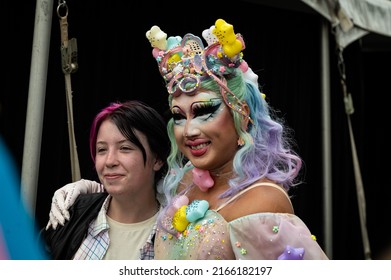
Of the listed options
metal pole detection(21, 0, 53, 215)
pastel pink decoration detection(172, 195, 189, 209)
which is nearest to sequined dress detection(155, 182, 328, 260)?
pastel pink decoration detection(172, 195, 189, 209)

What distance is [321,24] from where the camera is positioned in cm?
435

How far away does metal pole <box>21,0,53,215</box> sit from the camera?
250 cm

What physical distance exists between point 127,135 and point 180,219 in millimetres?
399

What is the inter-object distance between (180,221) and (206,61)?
22.8 inches

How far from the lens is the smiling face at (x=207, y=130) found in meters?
2.12

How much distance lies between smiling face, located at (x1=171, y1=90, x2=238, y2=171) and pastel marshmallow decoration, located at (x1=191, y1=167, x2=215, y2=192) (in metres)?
0.06

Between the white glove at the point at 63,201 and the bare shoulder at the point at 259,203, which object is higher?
the white glove at the point at 63,201

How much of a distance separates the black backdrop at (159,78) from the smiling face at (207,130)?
0.65 metres

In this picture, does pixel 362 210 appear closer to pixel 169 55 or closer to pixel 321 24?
pixel 321 24

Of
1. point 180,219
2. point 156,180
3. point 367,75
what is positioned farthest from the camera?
point 367,75

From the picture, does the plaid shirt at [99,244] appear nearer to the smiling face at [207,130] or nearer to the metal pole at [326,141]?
the smiling face at [207,130]

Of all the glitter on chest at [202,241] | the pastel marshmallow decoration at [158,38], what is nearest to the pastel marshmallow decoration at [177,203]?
the glitter on chest at [202,241]

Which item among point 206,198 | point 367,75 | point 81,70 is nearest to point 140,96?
point 81,70

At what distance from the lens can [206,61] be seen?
7.17ft
